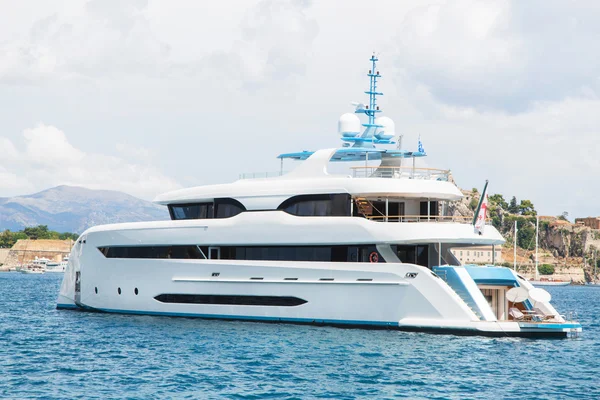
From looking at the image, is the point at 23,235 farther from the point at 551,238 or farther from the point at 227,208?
the point at 227,208

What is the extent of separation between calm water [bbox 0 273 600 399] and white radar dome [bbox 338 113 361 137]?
6782 millimetres

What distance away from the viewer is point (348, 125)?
2706 cm

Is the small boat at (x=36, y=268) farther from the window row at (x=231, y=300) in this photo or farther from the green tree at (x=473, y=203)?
the window row at (x=231, y=300)

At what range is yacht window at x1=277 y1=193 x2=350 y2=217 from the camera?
2414 cm

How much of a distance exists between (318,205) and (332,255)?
62.0 inches

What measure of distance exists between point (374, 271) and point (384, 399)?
7.33 meters

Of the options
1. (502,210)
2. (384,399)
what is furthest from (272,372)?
(502,210)

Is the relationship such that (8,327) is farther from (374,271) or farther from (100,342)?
A: (374,271)

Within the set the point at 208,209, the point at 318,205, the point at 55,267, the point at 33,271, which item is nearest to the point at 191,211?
the point at 208,209

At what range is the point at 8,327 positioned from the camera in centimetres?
2653

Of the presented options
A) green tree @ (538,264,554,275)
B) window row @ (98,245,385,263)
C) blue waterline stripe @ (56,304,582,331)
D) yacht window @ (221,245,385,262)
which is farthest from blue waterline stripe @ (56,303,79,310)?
green tree @ (538,264,554,275)

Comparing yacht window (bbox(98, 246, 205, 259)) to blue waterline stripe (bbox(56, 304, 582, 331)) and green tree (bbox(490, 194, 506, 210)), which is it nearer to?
blue waterline stripe (bbox(56, 304, 582, 331))

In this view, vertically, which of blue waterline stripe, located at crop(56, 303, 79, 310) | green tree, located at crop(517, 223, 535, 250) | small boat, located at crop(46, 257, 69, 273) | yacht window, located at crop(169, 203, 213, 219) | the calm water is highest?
green tree, located at crop(517, 223, 535, 250)

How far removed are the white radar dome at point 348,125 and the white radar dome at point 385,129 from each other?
2.37 feet
